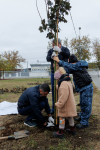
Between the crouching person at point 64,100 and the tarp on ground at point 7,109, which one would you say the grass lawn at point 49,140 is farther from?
the tarp on ground at point 7,109

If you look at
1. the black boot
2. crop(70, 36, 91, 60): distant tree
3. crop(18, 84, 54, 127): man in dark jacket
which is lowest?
the black boot

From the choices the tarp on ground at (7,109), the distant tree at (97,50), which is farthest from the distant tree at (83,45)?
the tarp on ground at (7,109)

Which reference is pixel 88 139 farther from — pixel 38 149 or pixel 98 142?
pixel 38 149

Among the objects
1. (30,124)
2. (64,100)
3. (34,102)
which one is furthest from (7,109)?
(64,100)

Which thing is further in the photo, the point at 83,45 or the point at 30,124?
the point at 83,45

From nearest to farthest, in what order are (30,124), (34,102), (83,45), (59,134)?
(59,134) < (34,102) < (30,124) < (83,45)

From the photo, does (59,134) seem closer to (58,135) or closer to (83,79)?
(58,135)

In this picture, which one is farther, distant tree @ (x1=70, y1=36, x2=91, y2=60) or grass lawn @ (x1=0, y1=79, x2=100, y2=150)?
distant tree @ (x1=70, y1=36, x2=91, y2=60)

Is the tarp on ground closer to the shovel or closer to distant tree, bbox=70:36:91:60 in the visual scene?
the shovel

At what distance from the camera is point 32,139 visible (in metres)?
3.31

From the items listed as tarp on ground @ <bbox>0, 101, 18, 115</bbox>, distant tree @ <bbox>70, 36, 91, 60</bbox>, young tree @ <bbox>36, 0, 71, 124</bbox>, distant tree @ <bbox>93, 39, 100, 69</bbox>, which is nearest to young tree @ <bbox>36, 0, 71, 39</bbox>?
young tree @ <bbox>36, 0, 71, 124</bbox>

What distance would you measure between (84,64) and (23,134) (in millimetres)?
2023

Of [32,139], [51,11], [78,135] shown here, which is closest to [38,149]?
[32,139]

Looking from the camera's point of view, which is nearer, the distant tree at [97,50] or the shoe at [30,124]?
the shoe at [30,124]
